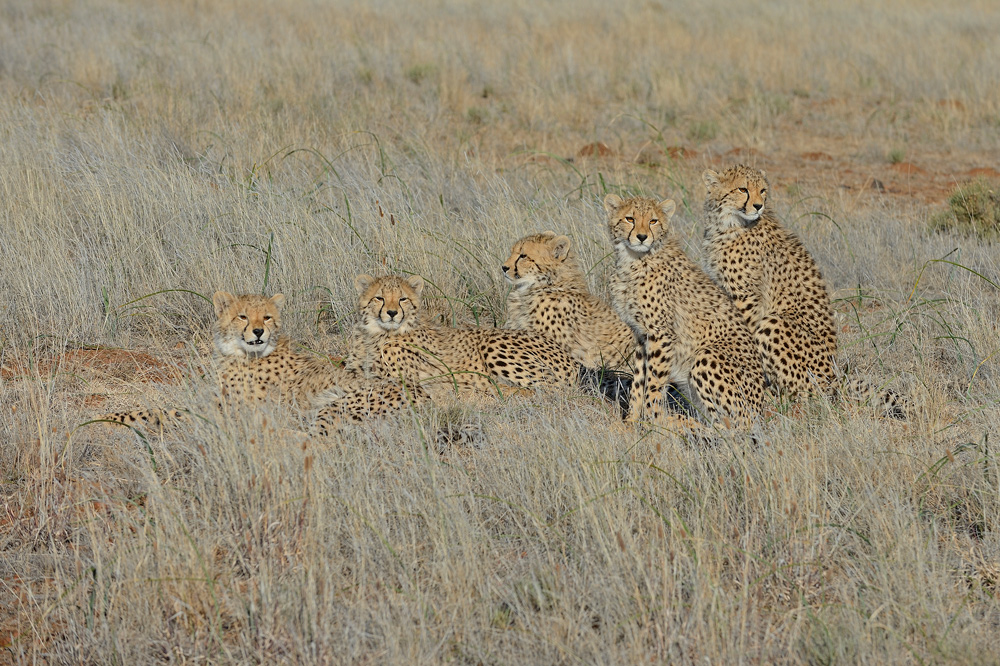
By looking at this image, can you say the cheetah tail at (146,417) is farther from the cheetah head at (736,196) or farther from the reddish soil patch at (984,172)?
the reddish soil patch at (984,172)

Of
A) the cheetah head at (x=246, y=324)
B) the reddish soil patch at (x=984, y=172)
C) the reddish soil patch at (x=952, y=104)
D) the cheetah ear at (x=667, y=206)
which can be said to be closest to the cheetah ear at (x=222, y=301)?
the cheetah head at (x=246, y=324)

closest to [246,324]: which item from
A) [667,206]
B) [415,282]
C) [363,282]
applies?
[363,282]

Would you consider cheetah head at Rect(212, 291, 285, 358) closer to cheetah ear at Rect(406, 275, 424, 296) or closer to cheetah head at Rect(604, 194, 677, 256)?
cheetah ear at Rect(406, 275, 424, 296)

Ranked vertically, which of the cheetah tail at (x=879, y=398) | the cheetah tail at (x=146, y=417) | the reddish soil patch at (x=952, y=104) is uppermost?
the reddish soil patch at (x=952, y=104)

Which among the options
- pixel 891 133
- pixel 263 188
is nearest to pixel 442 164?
pixel 263 188

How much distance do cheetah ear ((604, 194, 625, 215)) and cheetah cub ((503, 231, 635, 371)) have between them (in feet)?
1.19

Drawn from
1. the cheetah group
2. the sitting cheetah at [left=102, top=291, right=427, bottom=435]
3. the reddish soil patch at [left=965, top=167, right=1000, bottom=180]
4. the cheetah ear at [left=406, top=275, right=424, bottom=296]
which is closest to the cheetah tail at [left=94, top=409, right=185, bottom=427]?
the cheetah group

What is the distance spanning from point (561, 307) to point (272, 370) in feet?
4.83

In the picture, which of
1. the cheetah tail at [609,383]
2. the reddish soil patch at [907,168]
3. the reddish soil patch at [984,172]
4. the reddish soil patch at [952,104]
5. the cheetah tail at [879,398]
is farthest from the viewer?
the reddish soil patch at [952,104]

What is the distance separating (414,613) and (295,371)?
2.08m

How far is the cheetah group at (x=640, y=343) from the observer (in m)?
4.44

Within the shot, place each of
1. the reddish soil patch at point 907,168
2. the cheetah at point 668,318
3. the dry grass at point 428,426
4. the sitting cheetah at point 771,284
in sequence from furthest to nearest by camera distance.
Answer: the reddish soil patch at point 907,168 → the sitting cheetah at point 771,284 → the cheetah at point 668,318 → the dry grass at point 428,426

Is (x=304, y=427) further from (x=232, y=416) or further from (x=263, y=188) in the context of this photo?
(x=263, y=188)

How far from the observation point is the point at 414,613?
2.84 metres
